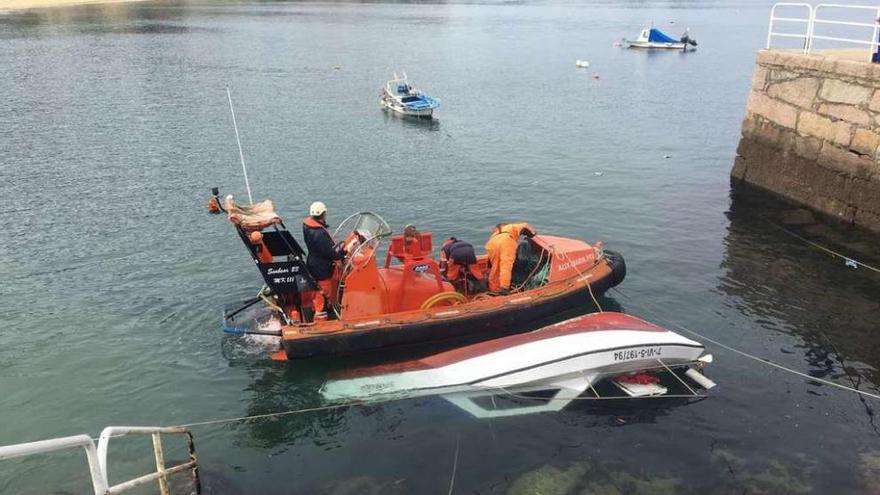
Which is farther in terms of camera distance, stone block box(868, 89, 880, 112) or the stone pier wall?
the stone pier wall

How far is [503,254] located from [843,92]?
35.4 feet

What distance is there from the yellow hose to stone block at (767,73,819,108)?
12.2 m

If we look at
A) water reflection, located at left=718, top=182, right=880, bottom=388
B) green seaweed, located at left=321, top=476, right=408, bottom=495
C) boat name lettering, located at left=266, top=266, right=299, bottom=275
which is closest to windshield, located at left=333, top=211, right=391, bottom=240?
boat name lettering, located at left=266, top=266, right=299, bottom=275

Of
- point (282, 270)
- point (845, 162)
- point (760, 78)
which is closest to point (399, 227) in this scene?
point (282, 270)

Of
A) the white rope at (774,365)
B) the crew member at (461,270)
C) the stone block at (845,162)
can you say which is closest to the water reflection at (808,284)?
the white rope at (774,365)

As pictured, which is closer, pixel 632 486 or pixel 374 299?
pixel 632 486

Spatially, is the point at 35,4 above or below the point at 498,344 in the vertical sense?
above

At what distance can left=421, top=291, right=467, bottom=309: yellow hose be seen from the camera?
11383mm

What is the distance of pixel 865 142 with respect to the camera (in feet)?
51.9

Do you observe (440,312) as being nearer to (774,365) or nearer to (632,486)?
(632,486)

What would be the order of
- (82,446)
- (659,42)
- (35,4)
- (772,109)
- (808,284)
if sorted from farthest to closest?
1. (35,4)
2. (659,42)
3. (772,109)
4. (808,284)
5. (82,446)

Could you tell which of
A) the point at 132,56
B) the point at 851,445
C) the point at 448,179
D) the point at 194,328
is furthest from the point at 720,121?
the point at 132,56

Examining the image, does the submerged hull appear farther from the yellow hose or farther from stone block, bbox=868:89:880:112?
stone block, bbox=868:89:880:112

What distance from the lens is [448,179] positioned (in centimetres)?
2242
